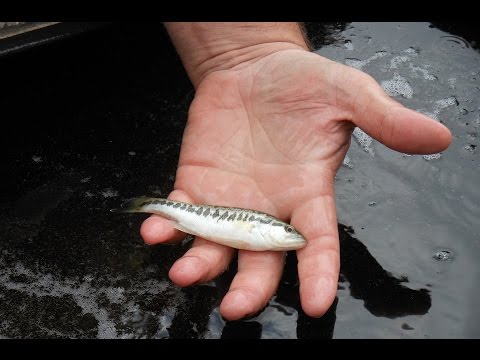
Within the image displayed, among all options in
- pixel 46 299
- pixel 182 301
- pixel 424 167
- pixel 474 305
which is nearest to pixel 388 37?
pixel 424 167

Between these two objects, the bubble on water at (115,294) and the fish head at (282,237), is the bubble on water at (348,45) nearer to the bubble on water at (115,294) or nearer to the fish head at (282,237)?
the fish head at (282,237)

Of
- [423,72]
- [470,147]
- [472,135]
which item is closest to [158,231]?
[470,147]

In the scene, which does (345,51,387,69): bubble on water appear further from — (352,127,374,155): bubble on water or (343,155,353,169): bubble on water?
(343,155,353,169): bubble on water

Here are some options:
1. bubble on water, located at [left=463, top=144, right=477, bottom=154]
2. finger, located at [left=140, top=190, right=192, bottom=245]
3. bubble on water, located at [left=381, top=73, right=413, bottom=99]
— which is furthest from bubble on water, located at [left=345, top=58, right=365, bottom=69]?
finger, located at [left=140, top=190, right=192, bottom=245]

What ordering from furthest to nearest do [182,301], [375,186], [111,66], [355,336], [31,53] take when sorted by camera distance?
1. [111,66]
2. [31,53]
3. [375,186]
4. [182,301]
5. [355,336]

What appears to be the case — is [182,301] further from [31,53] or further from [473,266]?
[31,53]

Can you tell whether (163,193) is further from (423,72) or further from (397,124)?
(423,72)
